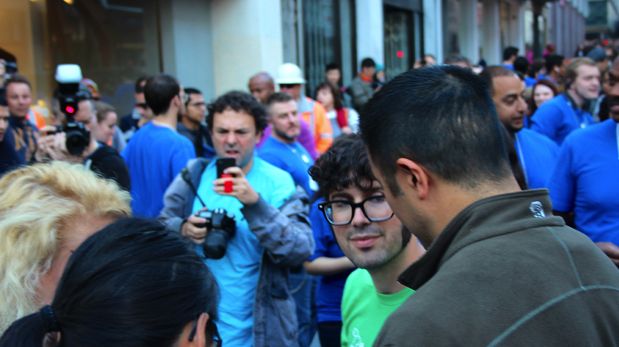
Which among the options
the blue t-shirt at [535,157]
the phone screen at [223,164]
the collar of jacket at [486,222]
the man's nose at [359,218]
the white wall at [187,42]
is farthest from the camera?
the white wall at [187,42]

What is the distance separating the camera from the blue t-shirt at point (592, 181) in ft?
12.9

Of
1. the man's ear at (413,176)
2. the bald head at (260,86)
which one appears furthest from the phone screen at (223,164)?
the bald head at (260,86)

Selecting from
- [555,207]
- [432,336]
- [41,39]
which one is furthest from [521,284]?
[41,39]

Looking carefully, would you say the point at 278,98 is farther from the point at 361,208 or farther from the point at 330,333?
the point at 361,208

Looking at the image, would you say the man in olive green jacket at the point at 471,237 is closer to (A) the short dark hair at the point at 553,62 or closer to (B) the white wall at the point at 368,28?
(A) the short dark hair at the point at 553,62

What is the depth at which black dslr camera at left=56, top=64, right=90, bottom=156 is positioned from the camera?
15.0 feet

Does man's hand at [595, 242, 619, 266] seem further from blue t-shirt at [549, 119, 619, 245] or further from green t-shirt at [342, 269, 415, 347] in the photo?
green t-shirt at [342, 269, 415, 347]

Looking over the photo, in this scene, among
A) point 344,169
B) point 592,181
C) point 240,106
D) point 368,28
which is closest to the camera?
point 344,169

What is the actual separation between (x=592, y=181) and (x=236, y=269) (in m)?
1.95

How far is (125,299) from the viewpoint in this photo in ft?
5.13

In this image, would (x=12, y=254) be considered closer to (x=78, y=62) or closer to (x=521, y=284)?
(x=521, y=284)

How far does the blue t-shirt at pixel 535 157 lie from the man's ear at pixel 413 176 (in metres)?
3.04

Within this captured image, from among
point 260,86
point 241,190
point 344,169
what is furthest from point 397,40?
point 344,169

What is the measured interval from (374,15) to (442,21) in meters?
8.01
